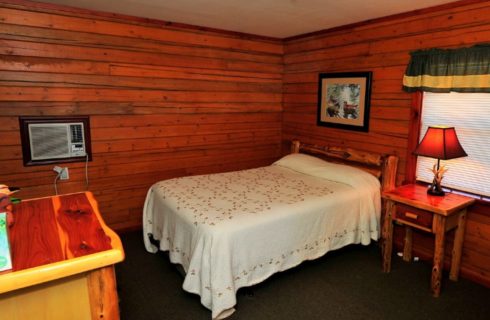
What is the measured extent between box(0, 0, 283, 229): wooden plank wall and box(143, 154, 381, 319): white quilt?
63cm

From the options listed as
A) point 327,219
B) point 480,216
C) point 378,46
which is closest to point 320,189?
point 327,219

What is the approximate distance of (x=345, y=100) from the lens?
3705 millimetres

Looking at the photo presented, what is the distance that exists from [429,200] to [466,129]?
71 cm

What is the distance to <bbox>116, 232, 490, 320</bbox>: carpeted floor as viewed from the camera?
2355 millimetres

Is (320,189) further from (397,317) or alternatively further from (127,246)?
(127,246)

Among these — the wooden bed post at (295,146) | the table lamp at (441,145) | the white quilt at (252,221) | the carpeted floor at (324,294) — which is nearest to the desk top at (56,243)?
the white quilt at (252,221)

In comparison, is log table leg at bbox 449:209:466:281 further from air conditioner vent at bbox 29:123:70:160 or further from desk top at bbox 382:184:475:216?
air conditioner vent at bbox 29:123:70:160

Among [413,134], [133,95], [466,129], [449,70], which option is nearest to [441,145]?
[466,129]

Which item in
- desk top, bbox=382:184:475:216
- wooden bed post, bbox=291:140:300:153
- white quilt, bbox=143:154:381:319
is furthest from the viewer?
wooden bed post, bbox=291:140:300:153

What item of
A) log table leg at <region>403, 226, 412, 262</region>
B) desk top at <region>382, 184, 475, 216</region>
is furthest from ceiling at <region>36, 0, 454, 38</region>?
log table leg at <region>403, 226, 412, 262</region>

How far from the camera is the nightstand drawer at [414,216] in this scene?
8.45 feet

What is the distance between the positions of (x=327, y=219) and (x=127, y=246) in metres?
2.04

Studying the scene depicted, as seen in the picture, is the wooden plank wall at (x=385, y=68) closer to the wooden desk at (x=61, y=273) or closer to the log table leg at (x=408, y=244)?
the log table leg at (x=408, y=244)

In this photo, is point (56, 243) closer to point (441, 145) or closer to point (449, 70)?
point (441, 145)
